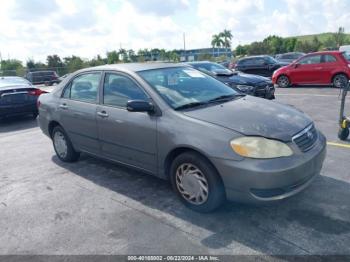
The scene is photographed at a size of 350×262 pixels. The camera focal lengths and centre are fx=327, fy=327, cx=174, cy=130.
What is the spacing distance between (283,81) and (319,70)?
169 centimetres

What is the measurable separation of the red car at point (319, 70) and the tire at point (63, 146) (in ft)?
33.0

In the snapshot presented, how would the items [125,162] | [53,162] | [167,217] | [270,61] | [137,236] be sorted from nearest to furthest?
1. [137,236]
2. [167,217]
3. [125,162]
4. [53,162]
5. [270,61]

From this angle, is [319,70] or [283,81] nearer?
[319,70]

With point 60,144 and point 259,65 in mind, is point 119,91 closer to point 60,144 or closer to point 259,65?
point 60,144

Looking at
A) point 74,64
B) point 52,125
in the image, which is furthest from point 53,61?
point 52,125

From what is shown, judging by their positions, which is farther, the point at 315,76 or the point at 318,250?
the point at 315,76

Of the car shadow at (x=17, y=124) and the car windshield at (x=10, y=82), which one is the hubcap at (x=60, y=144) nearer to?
the car shadow at (x=17, y=124)

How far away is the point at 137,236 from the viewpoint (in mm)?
3158

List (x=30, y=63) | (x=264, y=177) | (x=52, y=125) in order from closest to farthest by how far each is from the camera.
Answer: (x=264, y=177) < (x=52, y=125) < (x=30, y=63)

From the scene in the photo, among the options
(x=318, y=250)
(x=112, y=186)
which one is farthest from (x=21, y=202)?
(x=318, y=250)

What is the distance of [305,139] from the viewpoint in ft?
11.0

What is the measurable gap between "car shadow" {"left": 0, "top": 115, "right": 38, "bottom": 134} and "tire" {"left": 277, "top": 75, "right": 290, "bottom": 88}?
9967mm

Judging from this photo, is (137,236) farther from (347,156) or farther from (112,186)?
(347,156)

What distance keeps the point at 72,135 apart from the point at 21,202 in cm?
129
